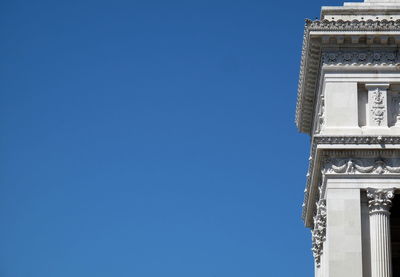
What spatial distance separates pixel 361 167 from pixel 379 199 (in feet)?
6.11

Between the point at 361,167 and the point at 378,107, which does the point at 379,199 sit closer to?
the point at 361,167

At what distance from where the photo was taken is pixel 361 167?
67.0 metres

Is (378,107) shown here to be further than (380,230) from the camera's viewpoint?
Yes

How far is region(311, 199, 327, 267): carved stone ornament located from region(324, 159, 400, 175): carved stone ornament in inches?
115

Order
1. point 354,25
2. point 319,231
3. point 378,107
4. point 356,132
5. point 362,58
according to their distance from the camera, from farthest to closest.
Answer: point 319,231, point 362,58, point 354,25, point 378,107, point 356,132

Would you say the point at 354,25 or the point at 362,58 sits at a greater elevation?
the point at 354,25

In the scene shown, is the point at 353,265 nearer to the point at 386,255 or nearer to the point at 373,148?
the point at 386,255

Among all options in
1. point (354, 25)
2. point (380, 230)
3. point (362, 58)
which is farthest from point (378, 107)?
point (380, 230)

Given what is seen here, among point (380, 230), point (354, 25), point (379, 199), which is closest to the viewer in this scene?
point (380, 230)

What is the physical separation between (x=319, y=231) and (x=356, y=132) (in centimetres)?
806

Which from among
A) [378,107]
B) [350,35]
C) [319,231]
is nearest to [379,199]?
[378,107]

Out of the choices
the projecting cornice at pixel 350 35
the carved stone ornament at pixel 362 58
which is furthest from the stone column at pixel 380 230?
the projecting cornice at pixel 350 35

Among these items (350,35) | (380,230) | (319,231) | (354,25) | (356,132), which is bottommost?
(380,230)

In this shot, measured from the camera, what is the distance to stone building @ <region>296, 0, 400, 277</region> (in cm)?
6606
